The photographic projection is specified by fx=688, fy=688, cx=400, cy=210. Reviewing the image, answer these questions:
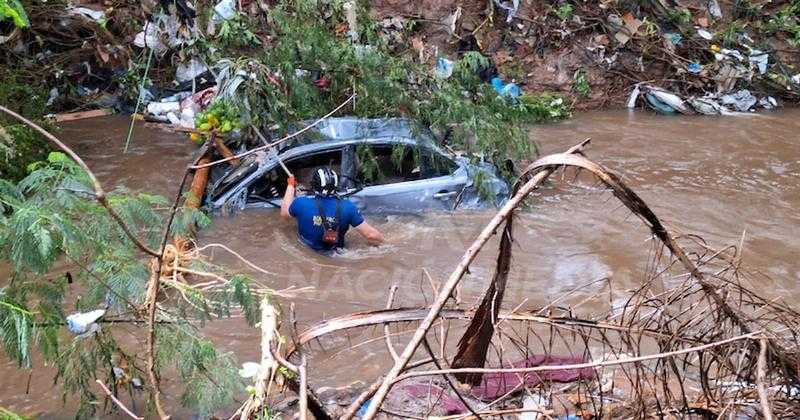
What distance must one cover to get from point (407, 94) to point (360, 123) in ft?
2.22

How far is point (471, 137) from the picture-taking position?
7.38 meters

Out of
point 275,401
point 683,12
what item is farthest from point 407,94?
point 683,12

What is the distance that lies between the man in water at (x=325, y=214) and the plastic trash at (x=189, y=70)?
5689 mm

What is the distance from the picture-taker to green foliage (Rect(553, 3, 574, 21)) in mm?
13555

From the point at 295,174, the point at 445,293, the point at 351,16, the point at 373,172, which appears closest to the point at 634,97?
the point at 351,16

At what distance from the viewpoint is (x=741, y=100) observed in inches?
503

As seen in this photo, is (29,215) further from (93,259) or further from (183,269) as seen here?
(183,269)

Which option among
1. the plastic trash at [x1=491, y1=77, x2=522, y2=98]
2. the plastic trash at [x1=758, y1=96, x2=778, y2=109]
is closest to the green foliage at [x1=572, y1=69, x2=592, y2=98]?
the plastic trash at [x1=491, y1=77, x2=522, y2=98]

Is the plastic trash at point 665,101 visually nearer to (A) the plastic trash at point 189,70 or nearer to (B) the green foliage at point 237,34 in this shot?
(B) the green foliage at point 237,34

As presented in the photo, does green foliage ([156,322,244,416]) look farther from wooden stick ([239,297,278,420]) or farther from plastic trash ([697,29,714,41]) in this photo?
plastic trash ([697,29,714,41])

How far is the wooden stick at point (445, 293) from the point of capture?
1.74 meters

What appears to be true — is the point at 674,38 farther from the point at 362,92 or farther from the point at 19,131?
the point at 19,131

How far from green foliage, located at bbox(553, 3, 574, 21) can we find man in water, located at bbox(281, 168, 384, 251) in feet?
28.9

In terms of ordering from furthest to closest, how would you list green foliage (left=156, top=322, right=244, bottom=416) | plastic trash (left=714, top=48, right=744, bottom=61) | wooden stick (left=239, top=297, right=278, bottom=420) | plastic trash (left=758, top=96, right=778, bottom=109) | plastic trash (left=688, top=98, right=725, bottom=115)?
plastic trash (left=714, top=48, right=744, bottom=61), plastic trash (left=758, top=96, right=778, bottom=109), plastic trash (left=688, top=98, right=725, bottom=115), green foliage (left=156, top=322, right=244, bottom=416), wooden stick (left=239, top=297, right=278, bottom=420)
